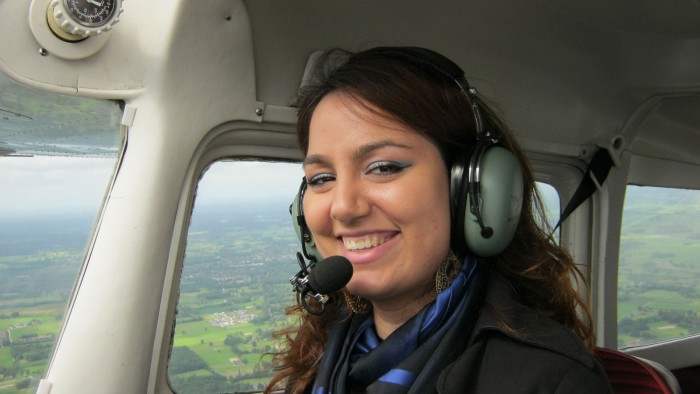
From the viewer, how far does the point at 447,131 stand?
1.62m

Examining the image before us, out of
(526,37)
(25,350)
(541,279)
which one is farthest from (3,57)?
(526,37)

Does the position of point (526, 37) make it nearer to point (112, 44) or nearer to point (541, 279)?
point (541, 279)

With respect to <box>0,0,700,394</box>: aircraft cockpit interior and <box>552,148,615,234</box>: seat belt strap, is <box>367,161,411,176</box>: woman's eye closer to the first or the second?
<box>0,0,700,394</box>: aircraft cockpit interior

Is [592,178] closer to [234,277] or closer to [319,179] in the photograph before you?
[234,277]

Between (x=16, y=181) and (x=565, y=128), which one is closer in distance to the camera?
(x=16, y=181)

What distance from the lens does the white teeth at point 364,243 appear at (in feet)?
5.09

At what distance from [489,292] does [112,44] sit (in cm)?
124

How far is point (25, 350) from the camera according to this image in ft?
6.42

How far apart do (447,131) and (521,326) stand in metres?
0.47

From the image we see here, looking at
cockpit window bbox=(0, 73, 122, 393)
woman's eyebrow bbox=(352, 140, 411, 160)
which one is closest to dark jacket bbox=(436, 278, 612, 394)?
woman's eyebrow bbox=(352, 140, 411, 160)

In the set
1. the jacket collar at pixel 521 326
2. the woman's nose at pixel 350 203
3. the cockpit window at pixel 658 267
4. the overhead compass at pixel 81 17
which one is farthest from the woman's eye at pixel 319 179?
the cockpit window at pixel 658 267

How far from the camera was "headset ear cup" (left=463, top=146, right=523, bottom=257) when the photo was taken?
154 centimetres

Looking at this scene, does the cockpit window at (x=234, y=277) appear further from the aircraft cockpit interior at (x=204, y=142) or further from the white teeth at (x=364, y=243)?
the white teeth at (x=364, y=243)

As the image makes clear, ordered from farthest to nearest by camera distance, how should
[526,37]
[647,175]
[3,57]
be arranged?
[647,175] → [526,37] → [3,57]
